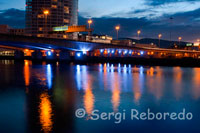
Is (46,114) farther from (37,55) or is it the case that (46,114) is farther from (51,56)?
(37,55)

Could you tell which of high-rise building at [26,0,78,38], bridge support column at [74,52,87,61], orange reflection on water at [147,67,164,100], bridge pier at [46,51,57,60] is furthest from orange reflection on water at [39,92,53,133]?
high-rise building at [26,0,78,38]

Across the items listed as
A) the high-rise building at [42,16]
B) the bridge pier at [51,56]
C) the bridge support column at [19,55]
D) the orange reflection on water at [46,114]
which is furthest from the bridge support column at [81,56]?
the high-rise building at [42,16]

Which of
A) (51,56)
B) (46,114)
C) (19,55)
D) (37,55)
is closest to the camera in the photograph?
(46,114)

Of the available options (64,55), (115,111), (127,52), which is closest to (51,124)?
(115,111)

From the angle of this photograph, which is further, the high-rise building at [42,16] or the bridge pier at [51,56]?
the high-rise building at [42,16]

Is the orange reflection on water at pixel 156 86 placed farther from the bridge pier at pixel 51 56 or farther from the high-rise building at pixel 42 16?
the high-rise building at pixel 42 16

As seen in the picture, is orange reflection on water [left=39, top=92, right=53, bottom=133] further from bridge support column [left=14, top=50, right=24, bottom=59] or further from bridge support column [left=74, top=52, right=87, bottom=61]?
bridge support column [left=14, top=50, right=24, bottom=59]

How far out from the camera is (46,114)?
12.4 metres

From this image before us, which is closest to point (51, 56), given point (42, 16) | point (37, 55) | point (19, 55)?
point (37, 55)

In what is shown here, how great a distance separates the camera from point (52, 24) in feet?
593

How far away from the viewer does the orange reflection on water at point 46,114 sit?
33.9ft

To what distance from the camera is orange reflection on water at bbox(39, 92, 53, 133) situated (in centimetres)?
1033

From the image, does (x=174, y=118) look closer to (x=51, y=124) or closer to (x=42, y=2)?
(x=51, y=124)

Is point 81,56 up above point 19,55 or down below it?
below
